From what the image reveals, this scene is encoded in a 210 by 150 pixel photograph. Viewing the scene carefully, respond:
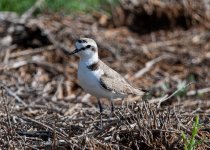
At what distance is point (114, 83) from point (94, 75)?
1.02ft

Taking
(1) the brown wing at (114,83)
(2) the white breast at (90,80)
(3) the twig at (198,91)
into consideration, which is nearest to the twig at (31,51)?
(3) the twig at (198,91)

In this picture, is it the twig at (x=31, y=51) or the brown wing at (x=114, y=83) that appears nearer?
the brown wing at (x=114, y=83)

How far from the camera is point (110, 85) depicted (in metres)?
7.33

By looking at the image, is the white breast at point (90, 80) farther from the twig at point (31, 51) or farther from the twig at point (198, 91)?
the twig at point (31, 51)

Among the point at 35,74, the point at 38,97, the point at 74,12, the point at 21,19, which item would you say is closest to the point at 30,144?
the point at 38,97

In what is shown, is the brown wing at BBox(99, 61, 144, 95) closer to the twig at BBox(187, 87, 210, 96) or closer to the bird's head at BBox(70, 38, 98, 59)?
the bird's head at BBox(70, 38, 98, 59)

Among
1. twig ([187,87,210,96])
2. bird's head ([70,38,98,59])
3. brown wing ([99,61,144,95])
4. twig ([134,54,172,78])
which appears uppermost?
bird's head ([70,38,98,59])

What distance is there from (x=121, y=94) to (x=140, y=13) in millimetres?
4781

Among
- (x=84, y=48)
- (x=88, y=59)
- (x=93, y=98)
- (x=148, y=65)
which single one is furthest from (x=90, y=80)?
(x=148, y=65)

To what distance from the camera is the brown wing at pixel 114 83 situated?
729cm

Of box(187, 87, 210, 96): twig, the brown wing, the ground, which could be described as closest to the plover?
the brown wing

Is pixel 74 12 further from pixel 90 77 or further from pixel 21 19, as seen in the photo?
pixel 90 77

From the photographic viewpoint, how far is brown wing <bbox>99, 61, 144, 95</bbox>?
7.29m

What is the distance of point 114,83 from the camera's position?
743 cm
